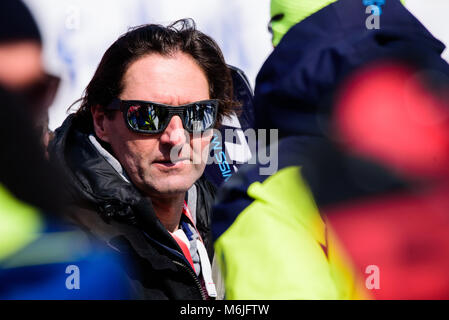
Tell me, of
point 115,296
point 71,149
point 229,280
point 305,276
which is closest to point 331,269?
point 305,276

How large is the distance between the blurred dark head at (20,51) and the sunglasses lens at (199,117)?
2.77 feet

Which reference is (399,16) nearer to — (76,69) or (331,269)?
(331,269)

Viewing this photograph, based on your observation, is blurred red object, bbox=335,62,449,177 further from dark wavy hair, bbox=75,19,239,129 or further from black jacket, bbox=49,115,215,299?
dark wavy hair, bbox=75,19,239,129

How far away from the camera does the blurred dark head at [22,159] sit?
80 centimetres

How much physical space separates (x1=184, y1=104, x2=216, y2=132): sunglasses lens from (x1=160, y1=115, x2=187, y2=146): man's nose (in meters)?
0.02

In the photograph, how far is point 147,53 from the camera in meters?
1.87

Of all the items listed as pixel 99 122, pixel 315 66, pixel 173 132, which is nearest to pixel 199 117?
pixel 173 132

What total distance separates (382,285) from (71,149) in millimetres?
1112

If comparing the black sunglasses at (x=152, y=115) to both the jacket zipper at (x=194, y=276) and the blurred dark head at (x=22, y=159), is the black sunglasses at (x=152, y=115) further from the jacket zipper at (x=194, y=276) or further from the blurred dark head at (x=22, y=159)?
the blurred dark head at (x=22, y=159)

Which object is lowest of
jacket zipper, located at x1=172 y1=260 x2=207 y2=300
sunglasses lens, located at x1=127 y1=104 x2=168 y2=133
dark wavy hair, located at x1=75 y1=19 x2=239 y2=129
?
jacket zipper, located at x1=172 y1=260 x2=207 y2=300

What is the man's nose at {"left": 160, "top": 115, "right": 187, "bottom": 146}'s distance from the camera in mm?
Result: 1692

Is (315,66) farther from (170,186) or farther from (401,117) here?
(170,186)

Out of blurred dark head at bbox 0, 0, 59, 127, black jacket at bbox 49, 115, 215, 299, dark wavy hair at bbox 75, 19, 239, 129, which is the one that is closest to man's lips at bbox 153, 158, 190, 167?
black jacket at bbox 49, 115, 215, 299

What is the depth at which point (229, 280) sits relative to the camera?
2.95ft
